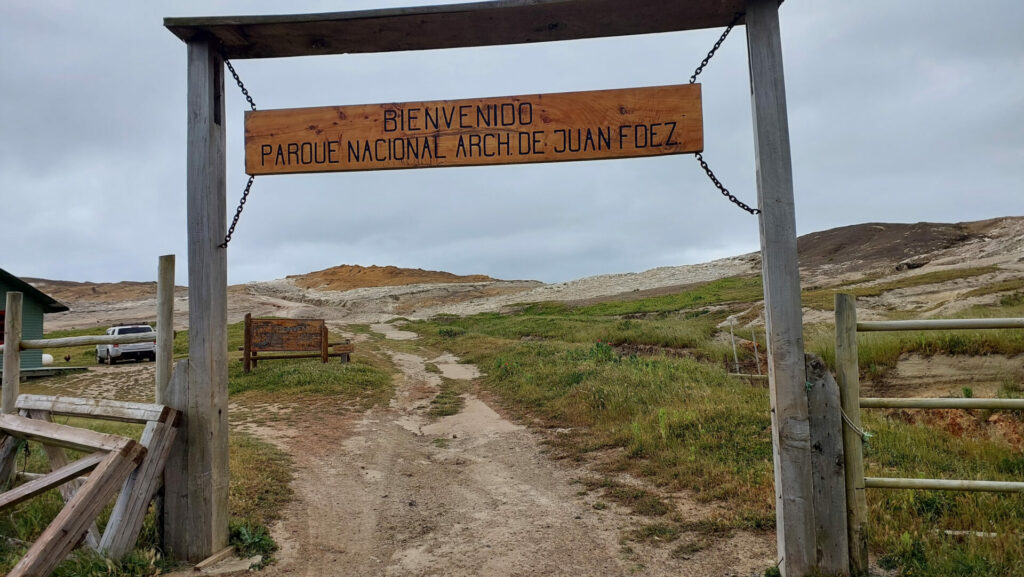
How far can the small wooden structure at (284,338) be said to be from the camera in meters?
17.1

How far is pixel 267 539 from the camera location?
464 centimetres

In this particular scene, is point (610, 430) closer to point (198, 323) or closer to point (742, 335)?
point (198, 323)

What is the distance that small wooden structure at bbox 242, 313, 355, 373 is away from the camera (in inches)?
675

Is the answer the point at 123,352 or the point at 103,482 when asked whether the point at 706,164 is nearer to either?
the point at 103,482

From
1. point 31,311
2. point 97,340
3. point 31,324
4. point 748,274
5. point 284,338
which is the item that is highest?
point 748,274

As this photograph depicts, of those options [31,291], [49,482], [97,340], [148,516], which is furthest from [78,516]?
[31,291]

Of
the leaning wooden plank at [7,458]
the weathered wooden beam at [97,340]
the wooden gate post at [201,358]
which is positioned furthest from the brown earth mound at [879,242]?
the leaning wooden plank at [7,458]

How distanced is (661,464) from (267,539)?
4.07 metres

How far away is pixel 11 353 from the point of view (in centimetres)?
529

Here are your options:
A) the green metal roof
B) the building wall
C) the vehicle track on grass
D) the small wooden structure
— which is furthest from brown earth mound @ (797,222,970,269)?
the building wall

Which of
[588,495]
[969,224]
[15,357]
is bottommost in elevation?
[588,495]

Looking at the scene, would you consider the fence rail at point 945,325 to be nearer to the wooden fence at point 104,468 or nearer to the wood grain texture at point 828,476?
the wood grain texture at point 828,476

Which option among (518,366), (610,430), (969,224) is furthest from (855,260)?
(610,430)

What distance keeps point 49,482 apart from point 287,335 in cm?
1393
